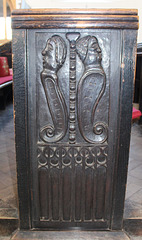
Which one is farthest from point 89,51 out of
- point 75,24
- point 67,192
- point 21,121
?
point 67,192

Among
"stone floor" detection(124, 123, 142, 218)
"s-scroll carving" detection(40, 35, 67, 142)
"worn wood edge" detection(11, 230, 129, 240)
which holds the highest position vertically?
"s-scroll carving" detection(40, 35, 67, 142)

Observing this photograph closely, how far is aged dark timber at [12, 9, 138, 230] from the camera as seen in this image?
1099 mm

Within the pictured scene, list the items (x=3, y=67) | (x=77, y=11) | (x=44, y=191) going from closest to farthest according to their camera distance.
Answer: (x=77, y=11)
(x=44, y=191)
(x=3, y=67)

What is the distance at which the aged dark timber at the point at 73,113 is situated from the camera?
3.60 ft

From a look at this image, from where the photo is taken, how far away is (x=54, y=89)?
45.9 inches

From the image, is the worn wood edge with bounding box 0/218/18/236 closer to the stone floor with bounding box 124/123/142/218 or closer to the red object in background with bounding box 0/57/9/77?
the stone floor with bounding box 124/123/142/218

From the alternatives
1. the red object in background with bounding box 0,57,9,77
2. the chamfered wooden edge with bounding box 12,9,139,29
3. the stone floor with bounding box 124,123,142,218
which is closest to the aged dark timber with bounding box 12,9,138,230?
the chamfered wooden edge with bounding box 12,9,139,29

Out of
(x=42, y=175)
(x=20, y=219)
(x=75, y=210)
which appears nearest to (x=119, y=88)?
(x=42, y=175)

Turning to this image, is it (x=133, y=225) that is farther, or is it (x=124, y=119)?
(x=133, y=225)

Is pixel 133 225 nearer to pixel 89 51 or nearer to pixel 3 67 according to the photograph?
pixel 89 51

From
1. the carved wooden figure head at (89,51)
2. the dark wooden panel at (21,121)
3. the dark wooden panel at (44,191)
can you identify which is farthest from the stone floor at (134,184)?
the carved wooden figure head at (89,51)

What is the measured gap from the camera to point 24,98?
1.17m

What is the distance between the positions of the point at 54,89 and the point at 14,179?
101cm

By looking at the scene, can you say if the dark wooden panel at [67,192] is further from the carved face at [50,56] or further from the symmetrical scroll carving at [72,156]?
the carved face at [50,56]
